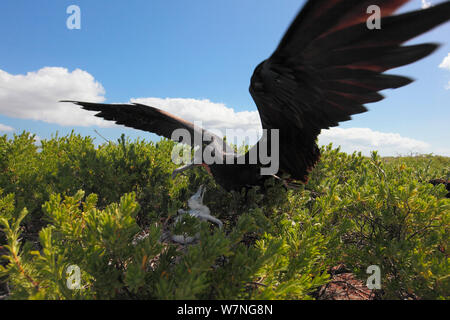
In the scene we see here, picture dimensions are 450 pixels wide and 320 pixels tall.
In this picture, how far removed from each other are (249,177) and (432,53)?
1746 millimetres

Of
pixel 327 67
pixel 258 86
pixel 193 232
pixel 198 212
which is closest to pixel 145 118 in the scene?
pixel 198 212

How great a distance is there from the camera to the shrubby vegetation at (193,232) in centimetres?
103

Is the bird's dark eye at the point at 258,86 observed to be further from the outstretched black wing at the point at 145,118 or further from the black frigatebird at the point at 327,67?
the outstretched black wing at the point at 145,118

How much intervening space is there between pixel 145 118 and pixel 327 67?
276 cm

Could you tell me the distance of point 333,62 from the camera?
4.72 feet

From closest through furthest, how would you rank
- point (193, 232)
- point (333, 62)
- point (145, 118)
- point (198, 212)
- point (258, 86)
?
point (193, 232)
point (333, 62)
point (258, 86)
point (198, 212)
point (145, 118)

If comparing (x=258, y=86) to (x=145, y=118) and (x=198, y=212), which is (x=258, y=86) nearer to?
(x=198, y=212)

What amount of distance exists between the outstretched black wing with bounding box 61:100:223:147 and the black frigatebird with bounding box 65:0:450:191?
3.35 ft

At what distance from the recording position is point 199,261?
1.00 metres

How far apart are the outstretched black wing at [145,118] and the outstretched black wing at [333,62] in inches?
49.3

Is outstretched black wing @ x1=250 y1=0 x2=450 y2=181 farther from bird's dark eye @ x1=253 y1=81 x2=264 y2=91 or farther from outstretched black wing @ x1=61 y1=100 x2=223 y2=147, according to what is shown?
outstretched black wing @ x1=61 y1=100 x2=223 y2=147

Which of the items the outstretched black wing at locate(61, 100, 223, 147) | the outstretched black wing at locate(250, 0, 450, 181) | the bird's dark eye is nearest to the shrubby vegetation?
the outstretched black wing at locate(61, 100, 223, 147)
